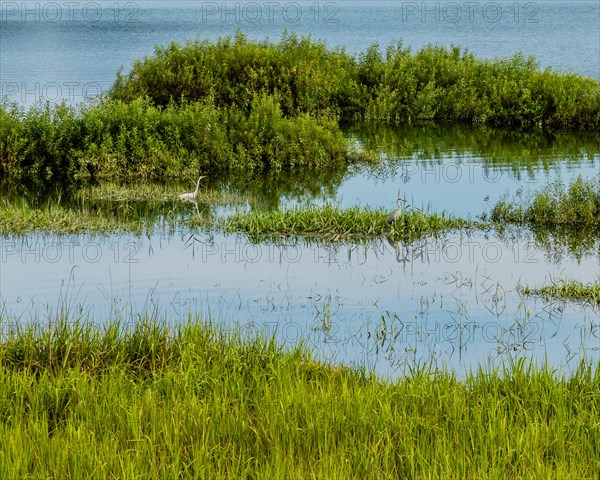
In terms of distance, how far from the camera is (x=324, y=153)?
29172mm

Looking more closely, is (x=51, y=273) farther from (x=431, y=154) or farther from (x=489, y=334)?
(x=431, y=154)

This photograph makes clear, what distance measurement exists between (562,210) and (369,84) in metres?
16.6

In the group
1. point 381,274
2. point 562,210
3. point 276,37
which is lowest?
point 276,37

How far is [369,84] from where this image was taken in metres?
38.2

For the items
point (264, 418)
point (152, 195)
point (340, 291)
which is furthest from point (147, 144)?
point (264, 418)

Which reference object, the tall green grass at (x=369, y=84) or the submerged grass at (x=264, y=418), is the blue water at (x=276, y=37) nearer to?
the tall green grass at (x=369, y=84)

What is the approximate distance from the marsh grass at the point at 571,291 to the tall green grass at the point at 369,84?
16.7 m

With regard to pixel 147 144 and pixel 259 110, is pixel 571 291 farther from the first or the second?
pixel 259 110

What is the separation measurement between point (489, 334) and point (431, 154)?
1621cm

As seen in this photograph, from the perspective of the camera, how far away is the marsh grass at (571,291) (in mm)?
17234

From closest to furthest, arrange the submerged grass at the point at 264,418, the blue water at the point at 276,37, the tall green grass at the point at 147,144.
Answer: the submerged grass at the point at 264,418 → the tall green grass at the point at 147,144 → the blue water at the point at 276,37

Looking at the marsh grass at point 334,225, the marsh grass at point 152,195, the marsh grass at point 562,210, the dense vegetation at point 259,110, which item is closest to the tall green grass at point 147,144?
the dense vegetation at point 259,110

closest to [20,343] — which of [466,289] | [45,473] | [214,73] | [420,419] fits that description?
[45,473]

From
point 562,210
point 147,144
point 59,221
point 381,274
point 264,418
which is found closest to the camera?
point 264,418
